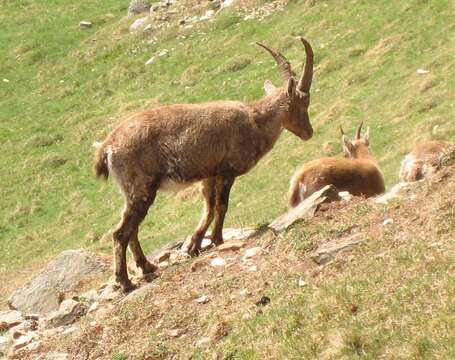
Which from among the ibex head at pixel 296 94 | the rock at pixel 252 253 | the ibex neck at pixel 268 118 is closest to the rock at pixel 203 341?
the rock at pixel 252 253

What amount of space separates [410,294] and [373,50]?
21953 millimetres

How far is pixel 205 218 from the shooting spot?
46.1 ft

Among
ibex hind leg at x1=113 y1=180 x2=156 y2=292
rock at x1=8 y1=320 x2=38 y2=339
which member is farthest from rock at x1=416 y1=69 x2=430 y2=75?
rock at x1=8 y1=320 x2=38 y2=339

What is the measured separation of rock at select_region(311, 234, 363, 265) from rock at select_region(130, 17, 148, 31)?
32131 millimetres

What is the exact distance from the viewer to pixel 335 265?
1088cm

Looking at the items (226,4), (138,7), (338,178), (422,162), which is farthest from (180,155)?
(138,7)

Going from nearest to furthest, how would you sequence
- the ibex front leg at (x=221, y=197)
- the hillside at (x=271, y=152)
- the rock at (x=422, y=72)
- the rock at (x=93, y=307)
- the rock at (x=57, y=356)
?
the hillside at (x=271, y=152)
the rock at (x=57, y=356)
the rock at (x=93, y=307)
the ibex front leg at (x=221, y=197)
the rock at (x=422, y=72)

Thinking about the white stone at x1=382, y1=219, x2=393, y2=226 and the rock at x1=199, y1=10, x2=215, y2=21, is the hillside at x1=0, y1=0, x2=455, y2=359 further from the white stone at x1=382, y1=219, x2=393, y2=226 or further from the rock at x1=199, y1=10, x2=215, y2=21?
the rock at x1=199, y1=10, x2=215, y2=21

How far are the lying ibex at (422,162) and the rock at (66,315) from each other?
238 inches

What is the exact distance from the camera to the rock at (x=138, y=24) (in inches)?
1666

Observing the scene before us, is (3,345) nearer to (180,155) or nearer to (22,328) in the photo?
(22,328)

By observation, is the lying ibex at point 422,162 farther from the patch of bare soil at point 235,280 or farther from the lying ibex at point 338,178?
the patch of bare soil at point 235,280

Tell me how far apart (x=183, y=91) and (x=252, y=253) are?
2233cm

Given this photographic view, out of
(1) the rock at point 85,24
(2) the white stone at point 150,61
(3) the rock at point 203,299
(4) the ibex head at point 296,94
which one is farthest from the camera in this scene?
(1) the rock at point 85,24
